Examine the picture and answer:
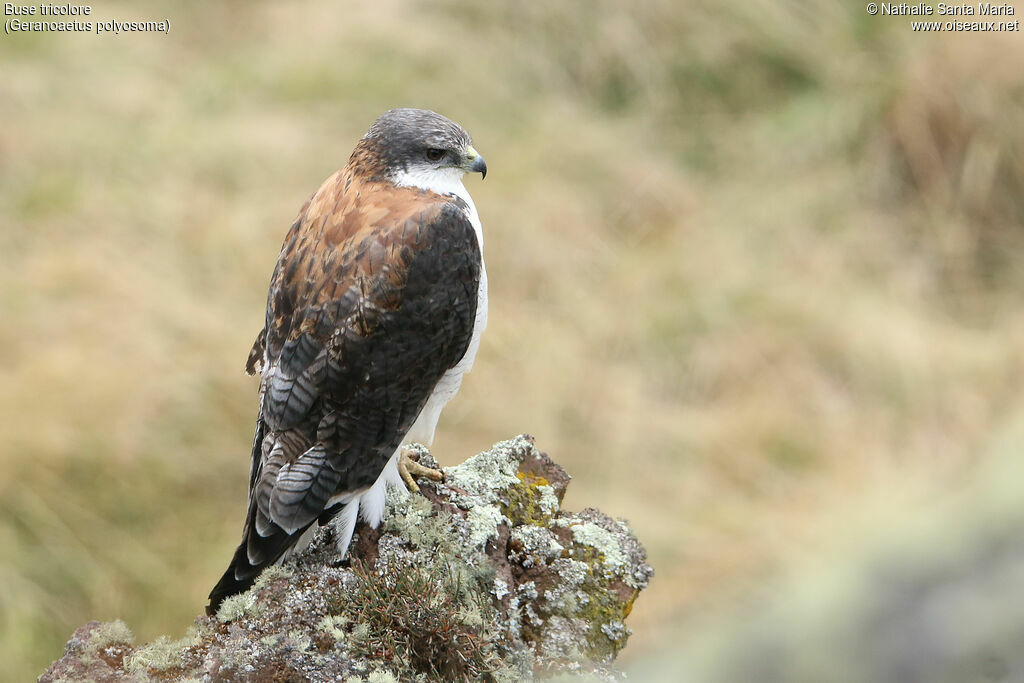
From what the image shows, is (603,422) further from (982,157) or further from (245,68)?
(245,68)

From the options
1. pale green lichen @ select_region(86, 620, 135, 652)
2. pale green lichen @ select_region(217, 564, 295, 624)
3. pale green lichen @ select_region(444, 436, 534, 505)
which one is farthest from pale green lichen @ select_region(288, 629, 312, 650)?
pale green lichen @ select_region(444, 436, 534, 505)

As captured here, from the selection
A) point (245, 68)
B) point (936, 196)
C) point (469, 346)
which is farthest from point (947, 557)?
point (245, 68)

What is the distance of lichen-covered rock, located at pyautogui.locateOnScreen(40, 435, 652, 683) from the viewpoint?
2945mm

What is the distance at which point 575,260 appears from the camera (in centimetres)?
850

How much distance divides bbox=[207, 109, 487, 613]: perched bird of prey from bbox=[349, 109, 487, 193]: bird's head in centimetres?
10

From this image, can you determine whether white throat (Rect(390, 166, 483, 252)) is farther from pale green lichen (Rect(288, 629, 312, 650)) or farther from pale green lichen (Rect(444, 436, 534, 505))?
pale green lichen (Rect(288, 629, 312, 650))

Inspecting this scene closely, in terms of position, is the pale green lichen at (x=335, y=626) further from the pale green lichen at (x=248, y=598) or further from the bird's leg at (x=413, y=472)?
the bird's leg at (x=413, y=472)

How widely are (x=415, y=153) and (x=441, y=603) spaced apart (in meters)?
1.70

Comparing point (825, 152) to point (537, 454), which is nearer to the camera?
point (537, 454)

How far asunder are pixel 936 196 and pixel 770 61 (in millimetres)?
2318

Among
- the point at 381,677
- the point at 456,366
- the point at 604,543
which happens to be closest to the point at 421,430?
the point at 456,366

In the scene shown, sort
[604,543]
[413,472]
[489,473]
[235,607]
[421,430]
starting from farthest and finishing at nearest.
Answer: [421,430], [413,472], [489,473], [604,543], [235,607]

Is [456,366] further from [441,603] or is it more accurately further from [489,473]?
[441,603]

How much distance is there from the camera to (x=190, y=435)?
252 inches
